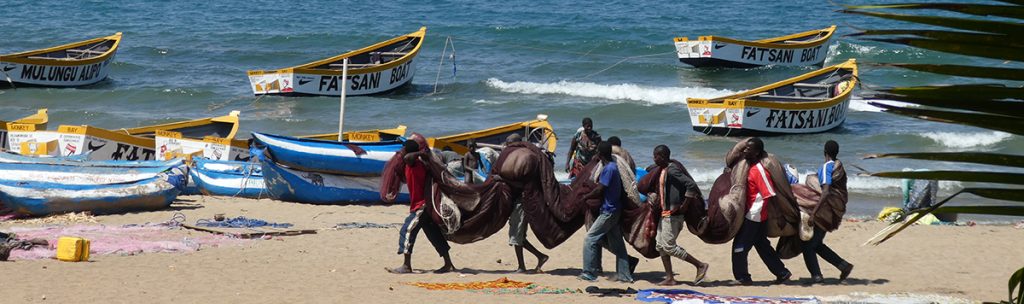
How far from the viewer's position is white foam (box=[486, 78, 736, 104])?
3153 centimetres

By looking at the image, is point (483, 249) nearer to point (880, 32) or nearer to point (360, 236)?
point (360, 236)

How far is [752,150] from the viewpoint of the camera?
30.0ft

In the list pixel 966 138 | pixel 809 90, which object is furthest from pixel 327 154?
pixel 966 138

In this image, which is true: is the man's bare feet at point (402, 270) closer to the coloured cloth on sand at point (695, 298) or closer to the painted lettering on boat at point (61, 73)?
the coloured cloth on sand at point (695, 298)

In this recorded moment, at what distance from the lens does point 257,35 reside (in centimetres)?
4275

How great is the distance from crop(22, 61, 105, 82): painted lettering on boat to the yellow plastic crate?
71.1ft

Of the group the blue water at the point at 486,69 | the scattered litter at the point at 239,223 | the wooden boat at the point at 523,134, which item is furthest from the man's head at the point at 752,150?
the blue water at the point at 486,69

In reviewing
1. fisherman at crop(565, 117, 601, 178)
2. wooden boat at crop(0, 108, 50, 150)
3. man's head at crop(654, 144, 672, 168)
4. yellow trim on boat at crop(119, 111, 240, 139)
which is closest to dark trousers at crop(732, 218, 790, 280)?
man's head at crop(654, 144, 672, 168)

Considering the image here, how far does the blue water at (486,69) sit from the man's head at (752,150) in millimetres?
8725

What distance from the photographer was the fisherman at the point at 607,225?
371 inches

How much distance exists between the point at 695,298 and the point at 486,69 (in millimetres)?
27830

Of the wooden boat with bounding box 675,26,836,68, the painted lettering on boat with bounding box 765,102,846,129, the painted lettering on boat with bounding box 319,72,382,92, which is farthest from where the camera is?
the wooden boat with bounding box 675,26,836,68


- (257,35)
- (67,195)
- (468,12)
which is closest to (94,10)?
(257,35)

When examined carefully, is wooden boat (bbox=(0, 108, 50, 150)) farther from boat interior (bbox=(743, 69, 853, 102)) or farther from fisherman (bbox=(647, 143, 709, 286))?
boat interior (bbox=(743, 69, 853, 102))
